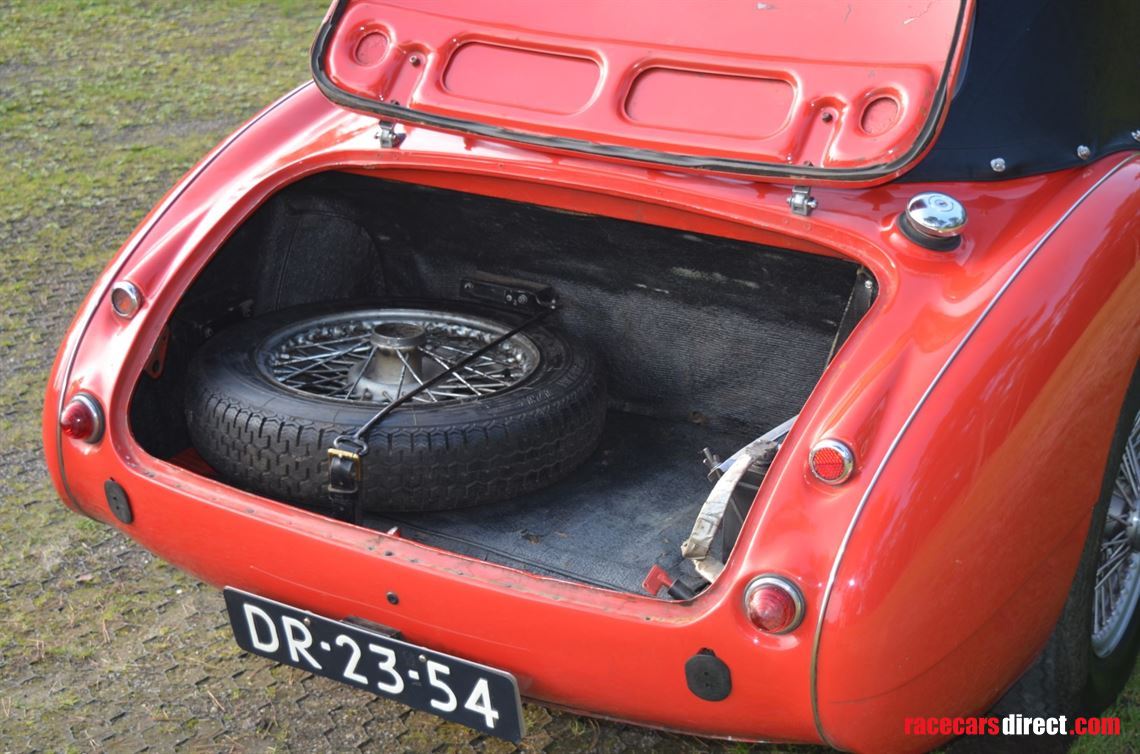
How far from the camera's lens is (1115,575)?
9.36 feet

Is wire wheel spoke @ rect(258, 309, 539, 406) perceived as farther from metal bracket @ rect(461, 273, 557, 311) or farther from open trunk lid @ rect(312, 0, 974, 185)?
open trunk lid @ rect(312, 0, 974, 185)

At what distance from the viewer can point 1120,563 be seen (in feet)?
9.41

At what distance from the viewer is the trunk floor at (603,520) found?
2.65 m

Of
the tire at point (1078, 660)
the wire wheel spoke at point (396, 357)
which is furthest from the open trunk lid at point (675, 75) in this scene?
the tire at point (1078, 660)

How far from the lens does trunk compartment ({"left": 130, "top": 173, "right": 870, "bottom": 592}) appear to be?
277cm

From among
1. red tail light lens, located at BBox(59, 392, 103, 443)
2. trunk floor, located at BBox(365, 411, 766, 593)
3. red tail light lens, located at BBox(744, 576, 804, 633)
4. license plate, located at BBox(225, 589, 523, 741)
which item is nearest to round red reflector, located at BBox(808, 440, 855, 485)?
red tail light lens, located at BBox(744, 576, 804, 633)

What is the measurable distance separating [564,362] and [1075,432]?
1121 mm

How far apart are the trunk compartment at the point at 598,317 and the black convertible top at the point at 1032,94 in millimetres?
414

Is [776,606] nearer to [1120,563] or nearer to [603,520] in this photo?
[603,520]

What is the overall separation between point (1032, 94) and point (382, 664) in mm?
1677

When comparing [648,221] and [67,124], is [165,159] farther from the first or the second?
[648,221]

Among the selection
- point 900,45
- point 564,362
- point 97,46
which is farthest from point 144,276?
point 97,46

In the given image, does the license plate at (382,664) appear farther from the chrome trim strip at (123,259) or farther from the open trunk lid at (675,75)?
the open trunk lid at (675,75)

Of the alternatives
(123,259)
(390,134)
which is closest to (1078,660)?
(390,134)
